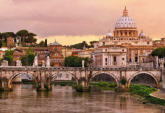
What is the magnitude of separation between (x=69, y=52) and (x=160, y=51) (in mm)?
48885

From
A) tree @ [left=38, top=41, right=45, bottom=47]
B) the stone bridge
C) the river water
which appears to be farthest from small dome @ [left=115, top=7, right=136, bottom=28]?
the river water

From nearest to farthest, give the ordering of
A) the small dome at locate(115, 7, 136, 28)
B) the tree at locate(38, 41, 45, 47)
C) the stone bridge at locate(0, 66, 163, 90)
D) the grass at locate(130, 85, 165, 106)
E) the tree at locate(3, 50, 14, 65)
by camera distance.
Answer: the grass at locate(130, 85, 165, 106)
the stone bridge at locate(0, 66, 163, 90)
the tree at locate(3, 50, 14, 65)
the small dome at locate(115, 7, 136, 28)
the tree at locate(38, 41, 45, 47)

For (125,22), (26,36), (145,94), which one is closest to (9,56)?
(26,36)

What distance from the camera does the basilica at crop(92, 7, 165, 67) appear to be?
136750 millimetres

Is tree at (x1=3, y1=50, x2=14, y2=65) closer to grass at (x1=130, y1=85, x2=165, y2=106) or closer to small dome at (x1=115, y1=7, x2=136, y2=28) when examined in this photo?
small dome at (x1=115, y1=7, x2=136, y2=28)

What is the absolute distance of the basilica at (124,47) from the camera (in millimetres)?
136750

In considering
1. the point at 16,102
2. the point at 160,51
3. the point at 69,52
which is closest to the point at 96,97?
the point at 16,102

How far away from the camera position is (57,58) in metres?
142

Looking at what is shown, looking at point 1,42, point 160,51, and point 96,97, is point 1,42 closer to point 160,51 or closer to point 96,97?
point 160,51

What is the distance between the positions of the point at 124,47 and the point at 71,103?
77.8m

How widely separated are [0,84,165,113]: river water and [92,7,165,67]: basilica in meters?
51.9

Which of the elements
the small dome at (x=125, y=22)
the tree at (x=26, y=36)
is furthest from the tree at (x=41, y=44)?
the small dome at (x=125, y=22)

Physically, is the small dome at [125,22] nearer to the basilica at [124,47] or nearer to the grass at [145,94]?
the basilica at [124,47]

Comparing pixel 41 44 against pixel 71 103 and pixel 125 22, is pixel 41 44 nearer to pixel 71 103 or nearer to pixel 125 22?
pixel 125 22
